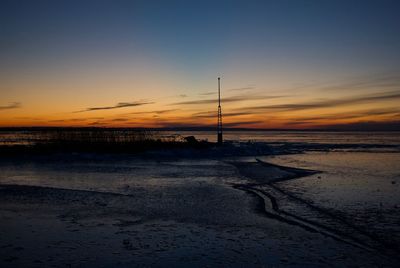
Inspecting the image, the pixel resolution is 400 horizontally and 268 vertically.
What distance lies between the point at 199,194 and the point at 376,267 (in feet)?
22.1

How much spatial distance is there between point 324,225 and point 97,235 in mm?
4456

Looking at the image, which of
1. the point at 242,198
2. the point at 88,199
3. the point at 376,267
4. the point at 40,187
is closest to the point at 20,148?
the point at 40,187

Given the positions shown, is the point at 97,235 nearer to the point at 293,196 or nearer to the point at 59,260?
the point at 59,260

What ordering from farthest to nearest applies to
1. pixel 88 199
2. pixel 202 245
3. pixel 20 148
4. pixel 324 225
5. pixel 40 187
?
pixel 20 148, pixel 40 187, pixel 88 199, pixel 324 225, pixel 202 245

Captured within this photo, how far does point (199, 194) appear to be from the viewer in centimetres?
1150

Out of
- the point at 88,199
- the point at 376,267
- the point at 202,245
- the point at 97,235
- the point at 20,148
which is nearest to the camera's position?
the point at 376,267

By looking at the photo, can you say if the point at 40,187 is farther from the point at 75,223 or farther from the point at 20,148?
the point at 20,148

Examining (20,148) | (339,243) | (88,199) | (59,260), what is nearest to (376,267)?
(339,243)

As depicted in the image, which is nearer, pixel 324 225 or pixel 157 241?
pixel 157 241

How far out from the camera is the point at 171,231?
7129 mm

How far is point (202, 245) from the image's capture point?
6.26 meters

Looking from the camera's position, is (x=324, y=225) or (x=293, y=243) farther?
(x=324, y=225)

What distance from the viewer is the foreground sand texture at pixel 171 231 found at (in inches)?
219

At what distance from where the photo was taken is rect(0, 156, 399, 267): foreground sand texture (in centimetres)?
555
